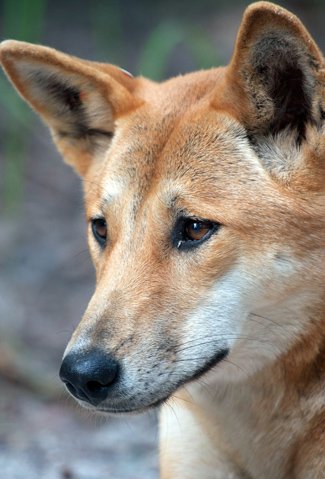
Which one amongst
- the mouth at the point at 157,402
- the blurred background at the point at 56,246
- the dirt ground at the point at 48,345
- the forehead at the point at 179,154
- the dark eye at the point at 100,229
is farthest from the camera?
the blurred background at the point at 56,246

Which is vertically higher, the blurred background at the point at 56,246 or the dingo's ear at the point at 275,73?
the dingo's ear at the point at 275,73

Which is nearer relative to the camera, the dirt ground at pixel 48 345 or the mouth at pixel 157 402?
the mouth at pixel 157 402

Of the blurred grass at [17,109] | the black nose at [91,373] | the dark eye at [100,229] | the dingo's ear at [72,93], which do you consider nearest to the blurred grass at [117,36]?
the blurred grass at [17,109]

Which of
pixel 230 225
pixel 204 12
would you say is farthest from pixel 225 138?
pixel 204 12

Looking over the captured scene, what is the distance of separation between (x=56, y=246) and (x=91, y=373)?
18.3ft

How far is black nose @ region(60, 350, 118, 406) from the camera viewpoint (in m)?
3.74

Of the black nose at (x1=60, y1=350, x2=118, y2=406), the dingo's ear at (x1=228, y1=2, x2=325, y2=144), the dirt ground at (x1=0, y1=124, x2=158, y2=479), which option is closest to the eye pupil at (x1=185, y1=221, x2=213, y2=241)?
the dingo's ear at (x1=228, y1=2, x2=325, y2=144)

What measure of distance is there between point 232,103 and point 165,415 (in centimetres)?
167

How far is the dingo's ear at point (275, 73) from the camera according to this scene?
3.77m

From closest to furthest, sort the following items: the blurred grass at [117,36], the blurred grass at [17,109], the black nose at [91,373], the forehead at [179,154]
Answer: the black nose at [91,373] < the forehead at [179,154] < the blurred grass at [17,109] < the blurred grass at [117,36]

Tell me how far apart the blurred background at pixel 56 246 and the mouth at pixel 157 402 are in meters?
1.89

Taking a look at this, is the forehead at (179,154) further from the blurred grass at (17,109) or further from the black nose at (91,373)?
the blurred grass at (17,109)

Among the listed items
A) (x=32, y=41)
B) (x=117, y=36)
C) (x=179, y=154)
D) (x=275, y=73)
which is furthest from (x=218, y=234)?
(x=117, y=36)

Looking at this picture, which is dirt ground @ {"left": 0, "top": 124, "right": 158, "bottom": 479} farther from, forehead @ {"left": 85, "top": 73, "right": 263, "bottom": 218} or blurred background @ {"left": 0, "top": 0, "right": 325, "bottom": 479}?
forehead @ {"left": 85, "top": 73, "right": 263, "bottom": 218}
